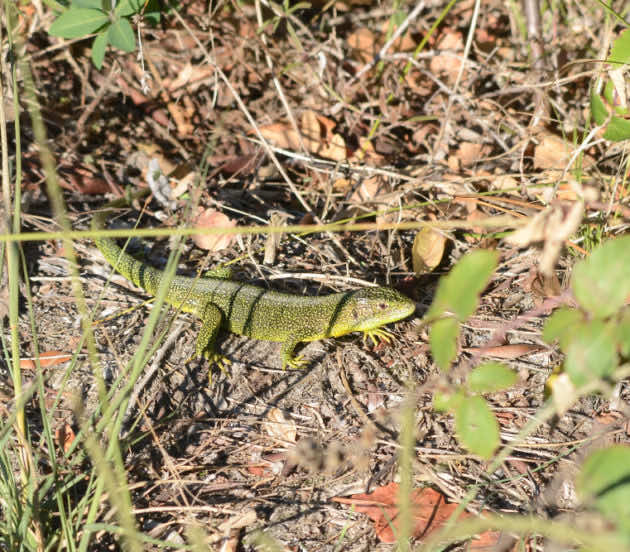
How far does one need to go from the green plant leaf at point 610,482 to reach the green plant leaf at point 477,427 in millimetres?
272

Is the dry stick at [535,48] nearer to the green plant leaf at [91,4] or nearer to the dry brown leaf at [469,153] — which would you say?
the dry brown leaf at [469,153]

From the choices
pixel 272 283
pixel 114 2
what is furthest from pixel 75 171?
pixel 272 283

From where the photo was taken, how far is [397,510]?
281cm

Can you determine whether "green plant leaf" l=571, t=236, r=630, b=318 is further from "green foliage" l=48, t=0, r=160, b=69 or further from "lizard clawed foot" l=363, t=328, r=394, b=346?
"green foliage" l=48, t=0, r=160, b=69

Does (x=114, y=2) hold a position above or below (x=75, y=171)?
above

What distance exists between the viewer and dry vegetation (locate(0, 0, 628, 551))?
2.89 metres

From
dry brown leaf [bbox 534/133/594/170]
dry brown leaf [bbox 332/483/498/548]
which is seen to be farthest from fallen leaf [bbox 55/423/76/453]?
dry brown leaf [bbox 534/133/594/170]

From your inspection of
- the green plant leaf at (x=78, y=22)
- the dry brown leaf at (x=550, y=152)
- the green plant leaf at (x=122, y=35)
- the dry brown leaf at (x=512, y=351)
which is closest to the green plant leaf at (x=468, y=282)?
the dry brown leaf at (x=512, y=351)

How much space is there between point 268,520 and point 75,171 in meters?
3.85

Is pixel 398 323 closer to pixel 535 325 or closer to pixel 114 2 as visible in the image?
pixel 535 325

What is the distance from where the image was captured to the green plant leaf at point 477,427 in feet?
5.18

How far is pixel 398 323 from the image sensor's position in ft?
13.3

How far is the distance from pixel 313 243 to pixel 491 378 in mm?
2988

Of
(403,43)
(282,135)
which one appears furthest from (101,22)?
(403,43)
